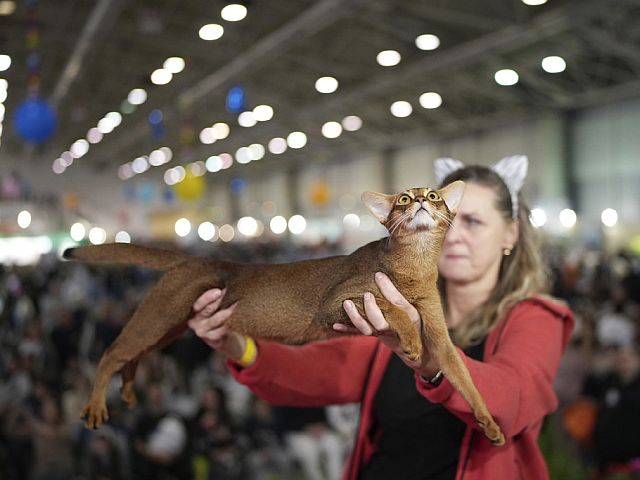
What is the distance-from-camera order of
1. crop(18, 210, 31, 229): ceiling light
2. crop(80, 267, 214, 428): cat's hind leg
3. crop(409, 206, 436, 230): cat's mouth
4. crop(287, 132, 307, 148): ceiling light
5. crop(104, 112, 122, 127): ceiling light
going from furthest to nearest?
crop(287, 132, 307, 148): ceiling light → crop(18, 210, 31, 229): ceiling light → crop(104, 112, 122, 127): ceiling light → crop(80, 267, 214, 428): cat's hind leg → crop(409, 206, 436, 230): cat's mouth

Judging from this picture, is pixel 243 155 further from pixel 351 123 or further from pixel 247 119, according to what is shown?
pixel 351 123

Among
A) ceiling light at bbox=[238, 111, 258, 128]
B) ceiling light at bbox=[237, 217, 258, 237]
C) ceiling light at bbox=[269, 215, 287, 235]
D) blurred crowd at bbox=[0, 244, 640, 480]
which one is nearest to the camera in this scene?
blurred crowd at bbox=[0, 244, 640, 480]

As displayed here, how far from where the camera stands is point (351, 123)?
2119 cm

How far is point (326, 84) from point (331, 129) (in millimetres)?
5522

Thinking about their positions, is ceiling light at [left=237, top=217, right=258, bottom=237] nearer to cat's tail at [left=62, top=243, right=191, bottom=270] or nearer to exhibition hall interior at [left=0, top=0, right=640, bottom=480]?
exhibition hall interior at [left=0, top=0, right=640, bottom=480]

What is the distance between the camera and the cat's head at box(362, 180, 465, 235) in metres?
1.21

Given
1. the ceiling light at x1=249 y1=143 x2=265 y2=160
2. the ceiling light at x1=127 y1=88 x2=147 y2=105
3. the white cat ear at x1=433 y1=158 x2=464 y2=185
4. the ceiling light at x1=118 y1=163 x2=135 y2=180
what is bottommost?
the ceiling light at x1=118 y1=163 x2=135 y2=180

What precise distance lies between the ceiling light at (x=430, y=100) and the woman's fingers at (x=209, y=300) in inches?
623

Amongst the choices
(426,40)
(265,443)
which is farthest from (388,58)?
(265,443)

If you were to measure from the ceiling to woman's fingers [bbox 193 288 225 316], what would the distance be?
6.44 m

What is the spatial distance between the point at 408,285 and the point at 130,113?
19.9m

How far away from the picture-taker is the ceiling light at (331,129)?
2089cm

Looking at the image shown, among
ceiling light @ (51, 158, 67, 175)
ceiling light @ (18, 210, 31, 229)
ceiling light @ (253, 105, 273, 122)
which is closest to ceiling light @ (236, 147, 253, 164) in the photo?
ceiling light @ (253, 105, 273, 122)

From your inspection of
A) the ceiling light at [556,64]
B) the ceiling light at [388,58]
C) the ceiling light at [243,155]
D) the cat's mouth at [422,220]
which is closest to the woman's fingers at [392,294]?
the cat's mouth at [422,220]
